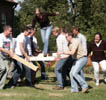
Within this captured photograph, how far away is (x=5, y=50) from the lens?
8.22 m

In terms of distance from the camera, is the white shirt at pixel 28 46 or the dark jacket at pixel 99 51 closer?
the white shirt at pixel 28 46

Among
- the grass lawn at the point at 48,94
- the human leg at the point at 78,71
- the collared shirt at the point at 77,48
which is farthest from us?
the human leg at the point at 78,71

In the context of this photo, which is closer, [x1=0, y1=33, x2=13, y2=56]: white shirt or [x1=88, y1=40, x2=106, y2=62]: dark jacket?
[x1=0, y1=33, x2=13, y2=56]: white shirt

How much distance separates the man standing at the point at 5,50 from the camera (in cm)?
830

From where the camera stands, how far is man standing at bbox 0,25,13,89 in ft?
27.2

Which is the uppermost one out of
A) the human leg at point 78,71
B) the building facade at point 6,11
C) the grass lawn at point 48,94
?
the building facade at point 6,11

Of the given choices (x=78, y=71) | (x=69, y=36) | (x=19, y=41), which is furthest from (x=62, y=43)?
(x=19, y=41)

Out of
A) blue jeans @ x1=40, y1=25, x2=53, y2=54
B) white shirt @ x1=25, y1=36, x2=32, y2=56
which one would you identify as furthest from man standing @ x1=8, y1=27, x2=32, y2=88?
blue jeans @ x1=40, y1=25, x2=53, y2=54

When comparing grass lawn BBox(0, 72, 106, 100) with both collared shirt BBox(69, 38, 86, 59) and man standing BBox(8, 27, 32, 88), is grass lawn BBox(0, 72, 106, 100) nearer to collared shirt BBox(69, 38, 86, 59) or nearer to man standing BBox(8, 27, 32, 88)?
man standing BBox(8, 27, 32, 88)

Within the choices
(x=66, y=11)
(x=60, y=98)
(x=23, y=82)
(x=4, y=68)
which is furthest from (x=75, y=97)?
(x=66, y=11)

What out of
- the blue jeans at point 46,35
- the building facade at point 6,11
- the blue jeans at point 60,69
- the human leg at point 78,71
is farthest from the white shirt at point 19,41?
the building facade at point 6,11

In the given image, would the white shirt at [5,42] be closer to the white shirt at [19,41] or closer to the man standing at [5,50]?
the man standing at [5,50]

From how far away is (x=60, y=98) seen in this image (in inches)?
286

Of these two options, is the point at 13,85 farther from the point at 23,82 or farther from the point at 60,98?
the point at 60,98
